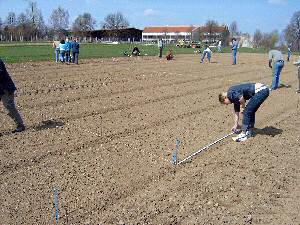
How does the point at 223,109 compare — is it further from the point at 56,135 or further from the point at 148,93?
the point at 56,135

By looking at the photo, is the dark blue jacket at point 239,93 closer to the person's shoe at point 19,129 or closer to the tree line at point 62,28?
the person's shoe at point 19,129

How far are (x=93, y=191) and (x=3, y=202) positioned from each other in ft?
4.13

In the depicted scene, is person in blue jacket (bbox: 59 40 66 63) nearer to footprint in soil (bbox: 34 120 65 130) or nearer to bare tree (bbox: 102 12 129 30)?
footprint in soil (bbox: 34 120 65 130)

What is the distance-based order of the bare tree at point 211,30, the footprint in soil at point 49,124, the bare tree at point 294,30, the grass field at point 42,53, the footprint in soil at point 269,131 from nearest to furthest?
the footprint in soil at point 49,124, the footprint in soil at point 269,131, the grass field at point 42,53, the bare tree at point 294,30, the bare tree at point 211,30

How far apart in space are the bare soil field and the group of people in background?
32.1 ft

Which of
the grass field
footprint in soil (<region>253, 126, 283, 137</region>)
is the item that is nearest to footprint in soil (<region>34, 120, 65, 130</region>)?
footprint in soil (<region>253, 126, 283, 137</region>)

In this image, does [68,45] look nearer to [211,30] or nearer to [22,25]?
[22,25]

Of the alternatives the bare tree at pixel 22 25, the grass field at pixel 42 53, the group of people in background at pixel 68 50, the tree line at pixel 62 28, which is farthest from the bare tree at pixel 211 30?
the group of people in background at pixel 68 50

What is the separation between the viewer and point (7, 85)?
782 centimetres

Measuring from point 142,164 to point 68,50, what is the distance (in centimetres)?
1660

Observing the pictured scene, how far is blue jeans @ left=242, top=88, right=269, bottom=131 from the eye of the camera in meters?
7.73

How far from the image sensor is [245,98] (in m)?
7.75

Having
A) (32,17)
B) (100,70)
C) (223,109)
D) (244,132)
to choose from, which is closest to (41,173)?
(244,132)

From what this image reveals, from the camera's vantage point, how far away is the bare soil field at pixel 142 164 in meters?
4.96
